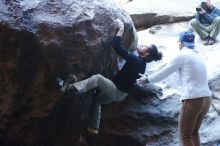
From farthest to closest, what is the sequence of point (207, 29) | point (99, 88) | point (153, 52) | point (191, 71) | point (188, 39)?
point (207, 29) < point (99, 88) < point (153, 52) < point (188, 39) < point (191, 71)

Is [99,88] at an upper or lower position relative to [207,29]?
upper

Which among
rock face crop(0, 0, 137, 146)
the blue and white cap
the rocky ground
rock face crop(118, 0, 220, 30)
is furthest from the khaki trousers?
rock face crop(118, 0, 220, 30)

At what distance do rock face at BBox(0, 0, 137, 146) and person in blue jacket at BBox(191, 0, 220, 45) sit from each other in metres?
3.42

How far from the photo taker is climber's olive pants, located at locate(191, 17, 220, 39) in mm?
9117

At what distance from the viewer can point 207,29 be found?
9.24 meters

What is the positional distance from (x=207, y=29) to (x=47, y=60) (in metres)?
→ 5.08

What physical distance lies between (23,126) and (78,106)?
970 mm

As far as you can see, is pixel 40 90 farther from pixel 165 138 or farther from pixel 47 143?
pixel 165 138

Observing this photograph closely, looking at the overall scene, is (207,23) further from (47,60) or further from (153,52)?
(47,60)

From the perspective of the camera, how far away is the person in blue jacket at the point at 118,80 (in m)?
5.66

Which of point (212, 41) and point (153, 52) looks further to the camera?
point (212, 41)

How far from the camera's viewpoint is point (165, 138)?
272 inches

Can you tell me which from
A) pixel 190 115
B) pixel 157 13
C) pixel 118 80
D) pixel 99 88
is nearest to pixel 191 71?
pixel 190 115

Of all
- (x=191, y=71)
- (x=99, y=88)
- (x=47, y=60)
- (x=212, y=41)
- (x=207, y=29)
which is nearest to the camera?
(x=191, y=71)
